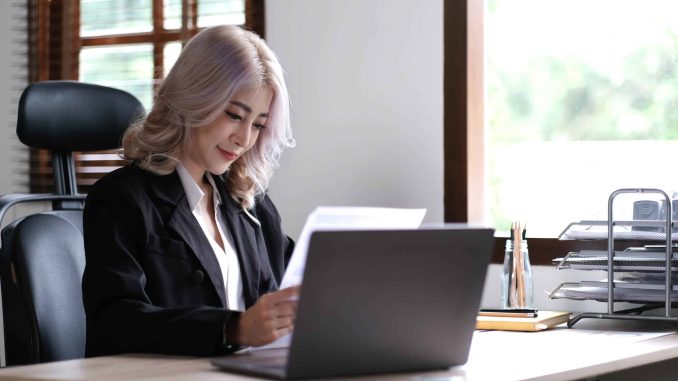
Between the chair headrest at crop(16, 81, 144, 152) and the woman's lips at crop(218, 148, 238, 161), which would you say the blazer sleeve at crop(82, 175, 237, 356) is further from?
the chair headrest at crop(16, 81, 144, 152)

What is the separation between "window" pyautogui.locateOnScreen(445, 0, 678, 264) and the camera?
2.89 m

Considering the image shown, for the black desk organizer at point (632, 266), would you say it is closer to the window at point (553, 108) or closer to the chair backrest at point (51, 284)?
the window at point (553, 108)

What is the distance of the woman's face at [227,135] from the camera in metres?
2.29

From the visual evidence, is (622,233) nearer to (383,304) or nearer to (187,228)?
(187,228)

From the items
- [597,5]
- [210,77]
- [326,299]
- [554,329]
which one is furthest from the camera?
[597,5]

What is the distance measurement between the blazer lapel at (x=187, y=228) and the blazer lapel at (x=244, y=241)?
11cm

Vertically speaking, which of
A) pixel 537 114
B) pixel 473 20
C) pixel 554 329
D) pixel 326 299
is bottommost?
pixel 554 329

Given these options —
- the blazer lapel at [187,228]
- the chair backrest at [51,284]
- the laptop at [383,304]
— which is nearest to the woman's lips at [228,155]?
the blazer lapel at [187,228]

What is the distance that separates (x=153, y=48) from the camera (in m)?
3.61

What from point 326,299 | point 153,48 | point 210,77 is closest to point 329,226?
point 326,299

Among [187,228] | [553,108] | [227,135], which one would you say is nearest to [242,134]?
[227,135]

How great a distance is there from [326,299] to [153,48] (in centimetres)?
222

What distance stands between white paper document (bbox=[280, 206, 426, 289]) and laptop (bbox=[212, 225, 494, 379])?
0.04 m

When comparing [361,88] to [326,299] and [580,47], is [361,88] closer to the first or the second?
[580,47]
